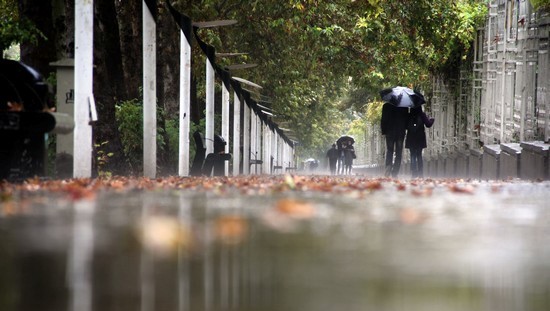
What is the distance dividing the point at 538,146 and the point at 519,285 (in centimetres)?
1775

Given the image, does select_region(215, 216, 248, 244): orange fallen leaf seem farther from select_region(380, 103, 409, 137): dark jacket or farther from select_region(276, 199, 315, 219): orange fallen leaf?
select_region(380, 103, 409, 137): dark jacket

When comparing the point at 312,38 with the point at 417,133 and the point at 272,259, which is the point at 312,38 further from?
the point at 272,259

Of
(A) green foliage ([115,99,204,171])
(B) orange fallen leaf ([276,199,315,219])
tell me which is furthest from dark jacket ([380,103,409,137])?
(B) orange fallen leaf ([276,199,315,219])

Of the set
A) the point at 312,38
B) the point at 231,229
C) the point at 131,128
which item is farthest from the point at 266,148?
the point at 231,229

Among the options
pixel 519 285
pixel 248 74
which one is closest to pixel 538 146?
pixel 519 285

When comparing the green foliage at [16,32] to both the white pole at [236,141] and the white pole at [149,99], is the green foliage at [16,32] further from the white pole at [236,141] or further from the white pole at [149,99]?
the white pole at [236,141]

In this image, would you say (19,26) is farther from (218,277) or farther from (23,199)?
(218,277)

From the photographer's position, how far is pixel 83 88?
15094mm

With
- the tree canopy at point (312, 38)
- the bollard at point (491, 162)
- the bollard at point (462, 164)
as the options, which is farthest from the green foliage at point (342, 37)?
the bollard at point (491, 162)

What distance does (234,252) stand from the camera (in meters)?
4.13

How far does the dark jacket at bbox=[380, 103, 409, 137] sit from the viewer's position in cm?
2500

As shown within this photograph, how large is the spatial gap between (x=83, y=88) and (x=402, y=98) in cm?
1141

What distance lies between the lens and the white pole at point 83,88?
49.1ft

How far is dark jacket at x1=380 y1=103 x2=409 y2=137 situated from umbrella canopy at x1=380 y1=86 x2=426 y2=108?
0.20 meters
